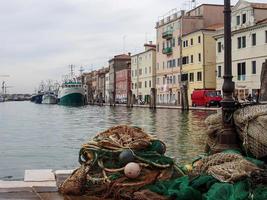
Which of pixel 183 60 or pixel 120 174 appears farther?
pixel 183 60

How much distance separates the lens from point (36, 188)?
7.16 meters

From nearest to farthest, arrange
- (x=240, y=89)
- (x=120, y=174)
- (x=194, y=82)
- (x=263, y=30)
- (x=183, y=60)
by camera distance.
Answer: (x=120, y=174) < (x=263, y=30) < (x=240, y=89) < (x=194, y=82) < (x=183, y=60)

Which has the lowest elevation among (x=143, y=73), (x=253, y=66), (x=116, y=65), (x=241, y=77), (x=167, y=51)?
(x=241, y=77)

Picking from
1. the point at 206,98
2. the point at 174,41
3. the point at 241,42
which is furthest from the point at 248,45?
the point at 174,41

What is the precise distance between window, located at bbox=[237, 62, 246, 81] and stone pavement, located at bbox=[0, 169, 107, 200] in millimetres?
51696

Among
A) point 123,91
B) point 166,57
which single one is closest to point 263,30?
point 166,57

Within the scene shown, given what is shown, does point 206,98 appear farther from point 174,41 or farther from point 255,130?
point 255,130

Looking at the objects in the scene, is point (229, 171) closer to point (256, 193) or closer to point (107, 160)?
point (256, 193)

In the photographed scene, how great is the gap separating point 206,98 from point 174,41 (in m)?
22.2

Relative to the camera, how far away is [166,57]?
86.9 meters

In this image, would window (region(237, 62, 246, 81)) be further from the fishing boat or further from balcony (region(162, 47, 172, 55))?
the fishing boat

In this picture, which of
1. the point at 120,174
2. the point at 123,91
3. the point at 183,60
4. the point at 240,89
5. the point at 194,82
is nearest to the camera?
the point at 120,174

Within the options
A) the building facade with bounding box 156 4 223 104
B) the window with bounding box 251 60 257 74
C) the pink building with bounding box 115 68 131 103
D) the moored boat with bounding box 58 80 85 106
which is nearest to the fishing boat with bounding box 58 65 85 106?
the moored boat with bounding box 58 80 85 106

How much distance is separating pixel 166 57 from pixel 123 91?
35456 millimetres
